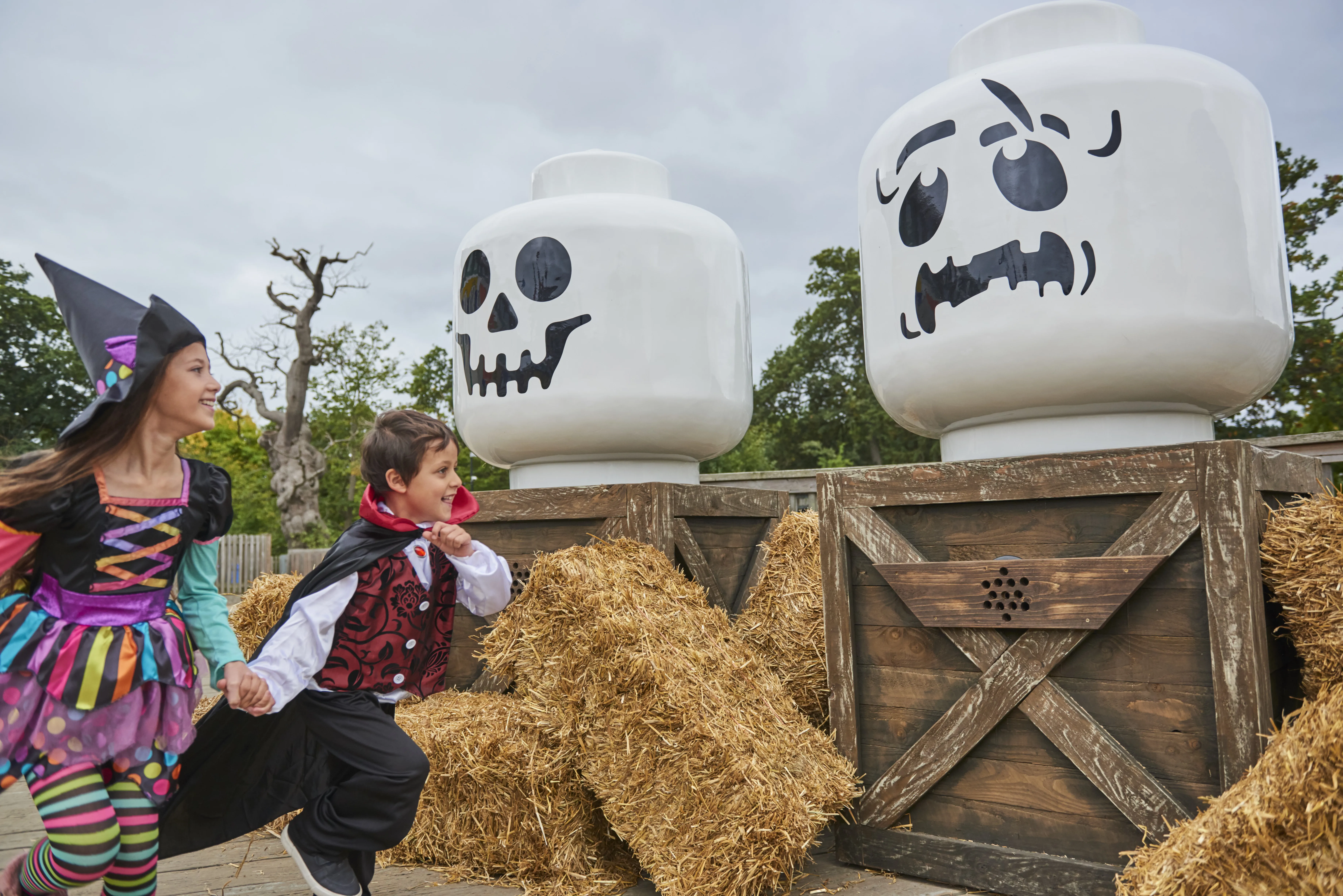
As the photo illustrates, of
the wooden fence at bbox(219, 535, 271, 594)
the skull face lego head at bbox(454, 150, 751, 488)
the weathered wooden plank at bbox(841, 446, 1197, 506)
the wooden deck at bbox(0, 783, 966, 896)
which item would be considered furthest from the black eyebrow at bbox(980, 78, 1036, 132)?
the wooden fence at bbox(219, 535, 271, 594)

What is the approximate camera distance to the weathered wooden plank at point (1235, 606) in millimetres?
2225

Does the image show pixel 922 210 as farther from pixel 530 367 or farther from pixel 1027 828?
pixel 1027 828

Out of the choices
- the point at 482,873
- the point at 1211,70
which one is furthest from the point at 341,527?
the point at 1211,70

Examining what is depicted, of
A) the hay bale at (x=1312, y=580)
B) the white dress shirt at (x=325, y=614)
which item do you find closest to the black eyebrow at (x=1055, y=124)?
the hay bale at (x=1312, y=580)

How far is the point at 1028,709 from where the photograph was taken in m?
2.55

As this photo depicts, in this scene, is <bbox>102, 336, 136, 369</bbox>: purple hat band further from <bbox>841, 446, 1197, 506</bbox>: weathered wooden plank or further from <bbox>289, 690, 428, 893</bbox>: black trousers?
<bbox>841, 446, 1197, 506</bbox>: weathered wooden plank

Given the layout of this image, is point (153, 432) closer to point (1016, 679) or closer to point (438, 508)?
point (438, 508)

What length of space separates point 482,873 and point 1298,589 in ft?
7.98

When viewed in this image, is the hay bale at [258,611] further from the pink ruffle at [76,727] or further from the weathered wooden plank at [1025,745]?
the weathered wooden plank at [1025,745]

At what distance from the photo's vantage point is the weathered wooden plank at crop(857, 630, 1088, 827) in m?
2.55

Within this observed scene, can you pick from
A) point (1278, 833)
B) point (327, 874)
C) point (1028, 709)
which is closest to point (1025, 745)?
point (1028, 709)

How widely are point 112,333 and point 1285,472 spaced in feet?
9.87

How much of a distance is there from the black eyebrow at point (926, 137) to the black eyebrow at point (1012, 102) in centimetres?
13

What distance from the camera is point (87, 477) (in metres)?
1.99
